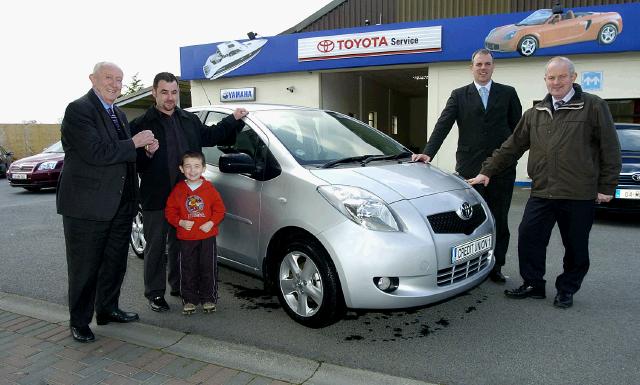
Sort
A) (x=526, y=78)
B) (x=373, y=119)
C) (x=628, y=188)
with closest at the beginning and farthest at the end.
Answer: (x=628, y=188) < (x=526, y=78) < (x=373, y=119)

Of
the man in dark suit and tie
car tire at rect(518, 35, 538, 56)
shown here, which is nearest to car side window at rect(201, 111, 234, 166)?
the man in dark suit and tie

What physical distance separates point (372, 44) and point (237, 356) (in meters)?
11.7

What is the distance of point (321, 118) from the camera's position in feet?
14.9

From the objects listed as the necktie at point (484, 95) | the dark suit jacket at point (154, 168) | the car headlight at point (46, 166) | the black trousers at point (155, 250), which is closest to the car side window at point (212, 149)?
the dark suit jacket at point (154, 168)

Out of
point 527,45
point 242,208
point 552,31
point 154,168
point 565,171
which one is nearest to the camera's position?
point 565,171

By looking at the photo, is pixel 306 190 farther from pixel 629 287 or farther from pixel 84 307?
pixel 629 287

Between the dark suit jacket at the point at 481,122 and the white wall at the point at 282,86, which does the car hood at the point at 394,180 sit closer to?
the dark suit jacket at the point at 481,122

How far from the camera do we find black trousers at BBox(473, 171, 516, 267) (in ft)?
14.9

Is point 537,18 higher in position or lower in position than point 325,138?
higher

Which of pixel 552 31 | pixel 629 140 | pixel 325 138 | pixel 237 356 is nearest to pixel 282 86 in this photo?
pixel 552 31

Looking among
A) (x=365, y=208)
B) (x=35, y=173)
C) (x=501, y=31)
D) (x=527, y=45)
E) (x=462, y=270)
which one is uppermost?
(x=501, y=31)

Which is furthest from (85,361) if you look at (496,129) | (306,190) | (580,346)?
(496,129)

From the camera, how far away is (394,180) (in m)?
3.54

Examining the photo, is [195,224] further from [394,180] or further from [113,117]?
[394,180]
